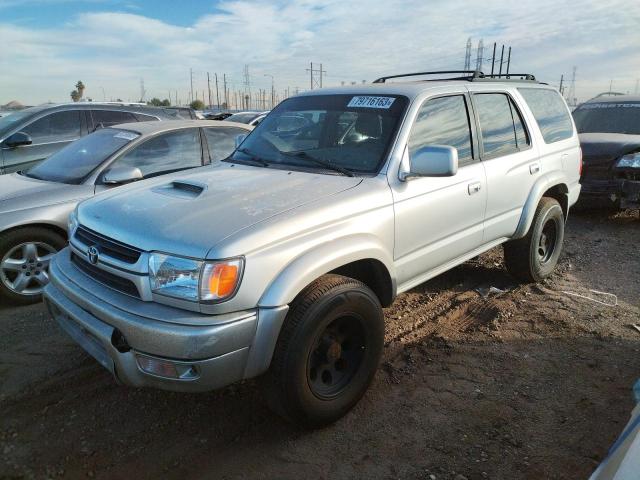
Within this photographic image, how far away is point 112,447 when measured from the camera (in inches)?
106

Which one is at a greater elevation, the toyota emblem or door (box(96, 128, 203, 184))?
door (box(96, 128, 203, 184))

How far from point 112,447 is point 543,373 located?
8.97ft

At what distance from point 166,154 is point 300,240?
319 centimetres

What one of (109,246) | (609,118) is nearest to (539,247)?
(109,246)

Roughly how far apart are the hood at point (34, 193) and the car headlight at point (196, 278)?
2639 mm

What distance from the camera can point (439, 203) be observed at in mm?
3400

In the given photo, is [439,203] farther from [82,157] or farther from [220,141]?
[82,157]

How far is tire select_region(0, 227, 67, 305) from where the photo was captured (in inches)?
166

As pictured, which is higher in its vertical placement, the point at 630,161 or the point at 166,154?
the point at 166,154

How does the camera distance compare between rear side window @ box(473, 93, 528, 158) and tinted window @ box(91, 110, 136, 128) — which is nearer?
rear side window @ box(473, 93, 528, 158)

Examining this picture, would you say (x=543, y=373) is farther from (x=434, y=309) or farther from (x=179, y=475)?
(x=179, y=475)

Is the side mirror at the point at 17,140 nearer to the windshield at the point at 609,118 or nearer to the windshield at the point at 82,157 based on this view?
the windshield at the point at 82,157

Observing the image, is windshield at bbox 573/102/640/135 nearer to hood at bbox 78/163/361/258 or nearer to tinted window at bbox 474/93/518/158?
tinted window at bbox 474/93/518/158

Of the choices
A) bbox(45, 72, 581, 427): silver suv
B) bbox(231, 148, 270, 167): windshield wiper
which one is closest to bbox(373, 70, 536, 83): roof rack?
bbox(45, 72, 581, 427): silver suv
